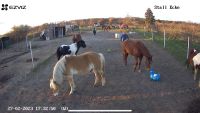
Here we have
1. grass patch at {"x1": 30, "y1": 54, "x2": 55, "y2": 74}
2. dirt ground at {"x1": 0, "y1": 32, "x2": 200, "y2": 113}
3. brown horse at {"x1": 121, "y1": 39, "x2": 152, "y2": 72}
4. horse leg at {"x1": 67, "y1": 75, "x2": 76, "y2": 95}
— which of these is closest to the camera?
dirt ground at {"x1": 0, "y1": 32, "x2": 200, "y2": 113}

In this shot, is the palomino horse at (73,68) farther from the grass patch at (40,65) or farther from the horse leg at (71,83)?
the grass patch at (40,65)

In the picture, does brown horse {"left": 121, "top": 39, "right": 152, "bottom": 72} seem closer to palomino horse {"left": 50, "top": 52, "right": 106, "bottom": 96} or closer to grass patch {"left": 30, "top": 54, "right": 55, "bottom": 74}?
palomino horse {"left": 50, "top": 52, "right": 106, "bottom": 96}

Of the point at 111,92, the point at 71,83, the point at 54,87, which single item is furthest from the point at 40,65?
the point at 111,92

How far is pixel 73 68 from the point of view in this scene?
12.6 m

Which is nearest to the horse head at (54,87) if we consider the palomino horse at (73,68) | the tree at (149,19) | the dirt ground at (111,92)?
the palomino horse at (73,68)

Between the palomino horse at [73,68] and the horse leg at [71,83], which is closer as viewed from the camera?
the palomino horse at [73,68]

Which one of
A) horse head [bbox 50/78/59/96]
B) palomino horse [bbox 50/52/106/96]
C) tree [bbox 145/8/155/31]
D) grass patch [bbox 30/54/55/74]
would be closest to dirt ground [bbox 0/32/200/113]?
grass patch [bbox 30/54/55/74]

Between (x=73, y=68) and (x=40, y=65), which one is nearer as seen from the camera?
(x=73, y=68)

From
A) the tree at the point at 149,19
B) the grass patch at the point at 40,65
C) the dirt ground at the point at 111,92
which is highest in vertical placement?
the tree at the point at 149,19

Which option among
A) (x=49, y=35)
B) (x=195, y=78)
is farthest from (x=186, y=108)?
(x=49, y=35)

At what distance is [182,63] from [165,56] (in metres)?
2.51

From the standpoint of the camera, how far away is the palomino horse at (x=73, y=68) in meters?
12.2

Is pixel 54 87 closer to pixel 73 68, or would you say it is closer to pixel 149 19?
pixel 73 68

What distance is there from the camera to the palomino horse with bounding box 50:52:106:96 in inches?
481
